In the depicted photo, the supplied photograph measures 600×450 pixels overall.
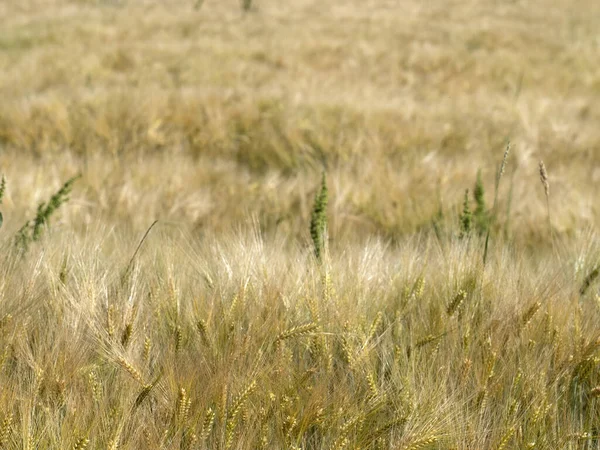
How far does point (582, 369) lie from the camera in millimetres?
1146

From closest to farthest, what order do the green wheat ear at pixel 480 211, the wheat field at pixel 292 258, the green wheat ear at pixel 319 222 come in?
1. the wheat field at pixel 292 258
2. the green wheat ear at pixel 319 222
3. the green wheat ear at pixel 480 211

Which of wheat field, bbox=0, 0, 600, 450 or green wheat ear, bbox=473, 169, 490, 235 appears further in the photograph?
green wheat ear, bbox=473, 169, 490, 235

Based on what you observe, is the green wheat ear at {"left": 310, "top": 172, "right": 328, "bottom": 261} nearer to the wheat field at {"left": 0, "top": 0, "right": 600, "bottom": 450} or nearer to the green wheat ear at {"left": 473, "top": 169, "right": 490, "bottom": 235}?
the wheat field at {"left": 0, "top": 0, "right": 600, "bottom": 450}

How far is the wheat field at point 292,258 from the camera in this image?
100cm

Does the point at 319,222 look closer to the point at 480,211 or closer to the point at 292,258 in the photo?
the point at 292,258

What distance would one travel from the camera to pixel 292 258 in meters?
1.61

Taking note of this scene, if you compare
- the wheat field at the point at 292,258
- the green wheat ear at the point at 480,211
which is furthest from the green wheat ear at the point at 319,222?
the green wheat ear at the point at 480,211

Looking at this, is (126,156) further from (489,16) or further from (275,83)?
(489,16)

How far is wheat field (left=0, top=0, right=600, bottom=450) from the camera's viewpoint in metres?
1.00

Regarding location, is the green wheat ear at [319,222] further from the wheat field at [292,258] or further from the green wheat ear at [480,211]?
the green wheat ear at [480,211]

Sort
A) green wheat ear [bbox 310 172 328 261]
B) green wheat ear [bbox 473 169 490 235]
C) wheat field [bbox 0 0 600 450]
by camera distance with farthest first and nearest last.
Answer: green wheat ear [bbox 473 169 490 235]
green wheat ear [bbox 310 172 328 261]
wheat field [bbox 0 0 600 450]

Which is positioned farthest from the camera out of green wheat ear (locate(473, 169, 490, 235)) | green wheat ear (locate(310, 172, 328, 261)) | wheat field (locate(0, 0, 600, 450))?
green wheat ear (locate(473, 169, 490, 235))

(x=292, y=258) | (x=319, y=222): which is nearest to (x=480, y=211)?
(x=319, y=222)

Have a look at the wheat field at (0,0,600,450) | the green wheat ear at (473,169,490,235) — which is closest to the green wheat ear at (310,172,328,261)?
the wheat field at (0,0,600,450)
